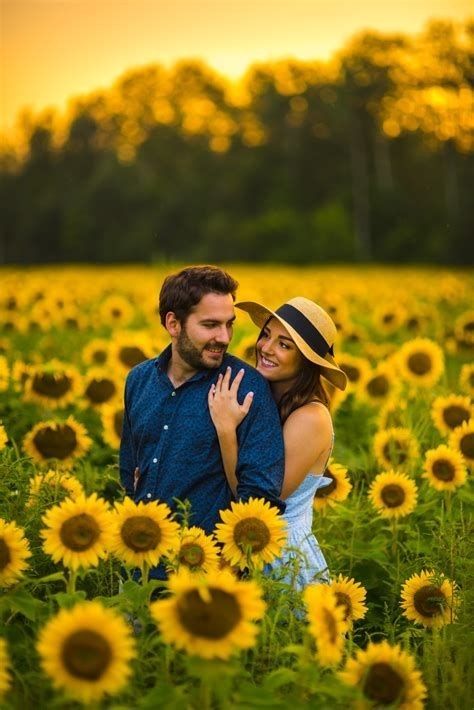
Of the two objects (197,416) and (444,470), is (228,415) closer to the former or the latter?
(197,416)

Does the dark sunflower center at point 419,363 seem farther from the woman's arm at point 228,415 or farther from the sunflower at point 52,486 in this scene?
the sunflower at point 52,486

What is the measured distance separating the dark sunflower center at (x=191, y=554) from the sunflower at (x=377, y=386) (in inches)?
129

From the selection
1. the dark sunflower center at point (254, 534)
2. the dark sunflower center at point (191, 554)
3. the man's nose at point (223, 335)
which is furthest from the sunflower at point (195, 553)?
the man's nose at point (223, 335)

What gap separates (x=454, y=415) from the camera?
5.25m

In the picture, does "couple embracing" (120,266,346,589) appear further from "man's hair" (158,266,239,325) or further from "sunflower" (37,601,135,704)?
"sunflower" (37,601,135,704)

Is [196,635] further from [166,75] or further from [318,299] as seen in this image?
[166,75]

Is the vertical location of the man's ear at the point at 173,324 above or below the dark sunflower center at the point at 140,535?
above

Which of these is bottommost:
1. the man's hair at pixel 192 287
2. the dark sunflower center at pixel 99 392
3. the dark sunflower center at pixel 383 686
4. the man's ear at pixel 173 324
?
the dark sunflower center at pixel 383 686

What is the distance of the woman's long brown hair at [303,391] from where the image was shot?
12.7 ft

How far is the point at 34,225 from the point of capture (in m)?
48.1

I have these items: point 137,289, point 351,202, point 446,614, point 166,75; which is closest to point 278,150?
point 351,202

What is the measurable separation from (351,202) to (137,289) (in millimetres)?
30999

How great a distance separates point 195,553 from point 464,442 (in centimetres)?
207

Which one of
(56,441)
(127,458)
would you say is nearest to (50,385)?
(56,441)
